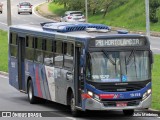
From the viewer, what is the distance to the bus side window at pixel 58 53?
22.1 m

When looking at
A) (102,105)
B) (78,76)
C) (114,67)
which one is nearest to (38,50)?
(78,76)

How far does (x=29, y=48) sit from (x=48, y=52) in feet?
7.09

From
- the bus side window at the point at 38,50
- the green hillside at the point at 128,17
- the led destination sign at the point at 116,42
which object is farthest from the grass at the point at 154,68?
the green hillside at the point at 128,17

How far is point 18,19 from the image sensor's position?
283ft

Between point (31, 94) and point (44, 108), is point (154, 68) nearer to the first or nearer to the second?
point (31, 94)

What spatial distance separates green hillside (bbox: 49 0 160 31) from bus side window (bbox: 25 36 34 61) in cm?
3898

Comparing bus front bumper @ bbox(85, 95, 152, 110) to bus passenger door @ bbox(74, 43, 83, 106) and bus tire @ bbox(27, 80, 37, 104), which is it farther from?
bus tire @ bbox(27, 80, 37, 104)

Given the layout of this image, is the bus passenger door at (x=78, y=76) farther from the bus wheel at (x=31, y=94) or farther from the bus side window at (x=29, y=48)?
the bus wheel at (x=31, y=94)

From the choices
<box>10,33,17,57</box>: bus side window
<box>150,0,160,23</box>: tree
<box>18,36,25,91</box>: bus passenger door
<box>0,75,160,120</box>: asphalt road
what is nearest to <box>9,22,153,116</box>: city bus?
<box>0,75,160,120</box>: asphalt road

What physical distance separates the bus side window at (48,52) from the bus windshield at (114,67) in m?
3.24

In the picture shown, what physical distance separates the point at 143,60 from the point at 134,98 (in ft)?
3.95

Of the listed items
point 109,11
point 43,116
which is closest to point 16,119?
point 43,116

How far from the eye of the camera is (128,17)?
71000mm

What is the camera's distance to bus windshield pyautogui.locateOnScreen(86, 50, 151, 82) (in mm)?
19922
